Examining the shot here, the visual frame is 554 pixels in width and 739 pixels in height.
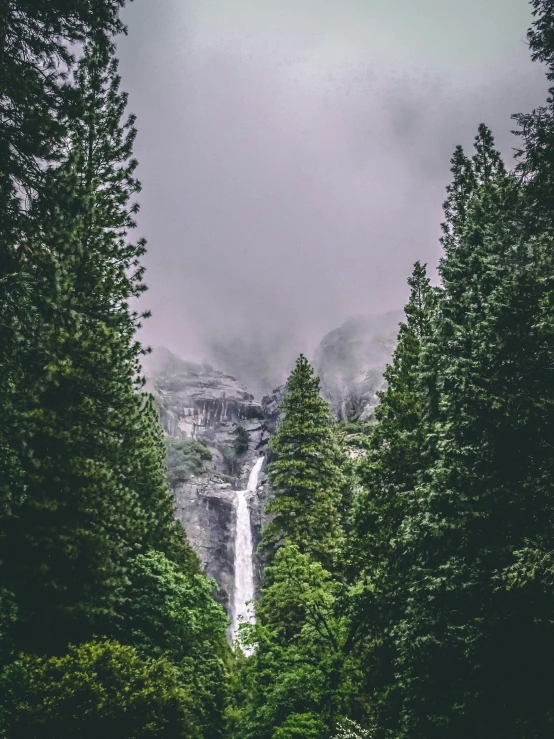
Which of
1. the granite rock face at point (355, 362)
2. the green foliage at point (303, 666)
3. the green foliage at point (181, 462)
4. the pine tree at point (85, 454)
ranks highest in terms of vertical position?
the granite rock face at point (355, 362)

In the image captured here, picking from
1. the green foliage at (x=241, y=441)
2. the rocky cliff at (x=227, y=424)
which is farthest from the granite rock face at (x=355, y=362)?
the green foliage at (x=241, y=441)

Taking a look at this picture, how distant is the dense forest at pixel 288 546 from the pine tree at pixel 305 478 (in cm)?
299

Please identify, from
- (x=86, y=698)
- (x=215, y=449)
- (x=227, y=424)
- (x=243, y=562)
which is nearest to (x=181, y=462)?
(x=243, y=562)

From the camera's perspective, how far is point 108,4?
26.7 feet

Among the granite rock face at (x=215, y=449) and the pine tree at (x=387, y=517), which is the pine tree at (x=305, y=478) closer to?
the pine tree at (x=387, y=517)

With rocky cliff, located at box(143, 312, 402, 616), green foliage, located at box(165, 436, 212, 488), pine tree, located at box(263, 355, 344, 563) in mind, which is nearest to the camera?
pine tree, located at box(263, 355, 344, 563)

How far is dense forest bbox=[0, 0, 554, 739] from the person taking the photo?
725cm

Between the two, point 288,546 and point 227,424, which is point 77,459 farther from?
point 227,424

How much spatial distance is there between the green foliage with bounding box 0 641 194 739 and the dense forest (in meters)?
0.04

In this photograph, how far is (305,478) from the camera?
848 inches

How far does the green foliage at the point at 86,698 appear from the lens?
27.3 ft

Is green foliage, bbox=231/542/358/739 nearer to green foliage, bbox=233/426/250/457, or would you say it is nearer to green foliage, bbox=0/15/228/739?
green foliage, bbox=0/15/228/739

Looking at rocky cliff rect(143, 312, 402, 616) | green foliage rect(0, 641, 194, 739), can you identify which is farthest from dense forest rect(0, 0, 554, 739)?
rocky cliff rect(143, 312, 402, 616)

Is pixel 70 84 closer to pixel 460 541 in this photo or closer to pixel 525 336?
pixel 525 336
